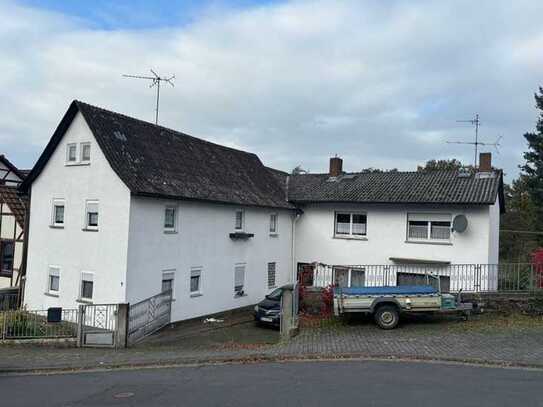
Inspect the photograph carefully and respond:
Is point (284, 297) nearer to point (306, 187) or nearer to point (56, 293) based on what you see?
point (56, 293)

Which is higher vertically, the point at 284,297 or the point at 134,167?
the point at 134,167

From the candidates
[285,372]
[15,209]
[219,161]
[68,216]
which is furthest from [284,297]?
[15,209]

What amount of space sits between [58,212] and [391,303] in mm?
14503

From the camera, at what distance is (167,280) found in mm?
20500

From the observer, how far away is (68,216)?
68.0 feet

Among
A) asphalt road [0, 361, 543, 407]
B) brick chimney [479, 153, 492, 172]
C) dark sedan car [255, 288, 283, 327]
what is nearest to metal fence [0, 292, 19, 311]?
dark sedan car [255, 288, 283, 327]

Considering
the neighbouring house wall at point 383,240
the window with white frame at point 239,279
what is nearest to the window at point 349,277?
the neighbouring house wall at point 383,240

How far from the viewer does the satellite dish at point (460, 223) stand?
23.1 m

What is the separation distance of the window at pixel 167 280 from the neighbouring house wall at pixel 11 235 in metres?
9.90

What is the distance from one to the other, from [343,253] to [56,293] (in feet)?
47.1

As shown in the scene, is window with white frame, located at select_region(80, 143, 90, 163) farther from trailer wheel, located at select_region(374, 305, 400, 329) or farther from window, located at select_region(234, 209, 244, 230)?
trailer wheel, located at select_region(374, 305, 400, 329)

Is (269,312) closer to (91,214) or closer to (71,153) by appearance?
(91,214)

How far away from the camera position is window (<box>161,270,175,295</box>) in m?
20.3

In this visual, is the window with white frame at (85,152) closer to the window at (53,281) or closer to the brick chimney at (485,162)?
the window at (53,281)
